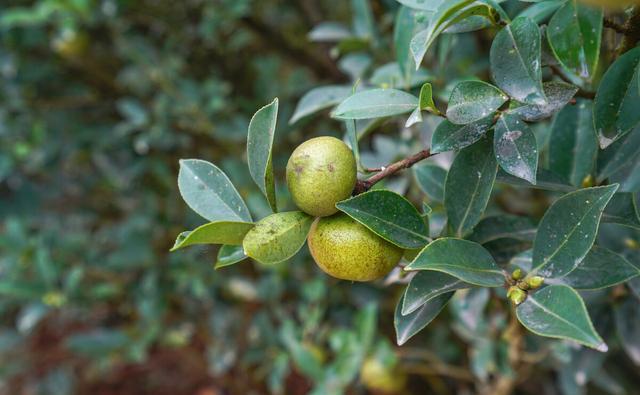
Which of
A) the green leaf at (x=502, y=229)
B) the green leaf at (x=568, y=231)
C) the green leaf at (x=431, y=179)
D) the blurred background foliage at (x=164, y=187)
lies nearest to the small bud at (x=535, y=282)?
the green leaf at (x=568, y=231)

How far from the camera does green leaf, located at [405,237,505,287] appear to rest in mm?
490

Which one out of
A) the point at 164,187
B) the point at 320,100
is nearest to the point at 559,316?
the point at 320,100

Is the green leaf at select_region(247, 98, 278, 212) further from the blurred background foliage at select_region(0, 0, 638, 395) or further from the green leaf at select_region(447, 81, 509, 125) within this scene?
the blurred background foliage at select_region(0, 0, 638, 395)

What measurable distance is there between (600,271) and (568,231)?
0.24ft

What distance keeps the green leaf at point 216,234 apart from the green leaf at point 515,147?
24cm

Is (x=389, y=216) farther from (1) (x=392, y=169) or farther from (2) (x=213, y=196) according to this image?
(2) (x=213, y=196)

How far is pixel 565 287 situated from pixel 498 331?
89 centimetres

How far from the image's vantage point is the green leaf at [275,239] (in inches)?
20.1

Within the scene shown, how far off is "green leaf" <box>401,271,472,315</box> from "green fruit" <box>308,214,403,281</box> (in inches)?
1.3

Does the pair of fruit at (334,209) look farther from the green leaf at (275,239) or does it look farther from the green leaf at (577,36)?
the green leaf at (577,36)

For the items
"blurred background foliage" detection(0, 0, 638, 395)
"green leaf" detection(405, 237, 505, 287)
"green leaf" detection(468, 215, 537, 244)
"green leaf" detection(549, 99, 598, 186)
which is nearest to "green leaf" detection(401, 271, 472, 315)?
"green leaf" detection(405, 237, 505, 287)

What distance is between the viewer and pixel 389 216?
0.53 metres

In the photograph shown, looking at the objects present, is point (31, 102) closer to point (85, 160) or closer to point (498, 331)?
point (85, 160)

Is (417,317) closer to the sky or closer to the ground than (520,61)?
closer to the ground
